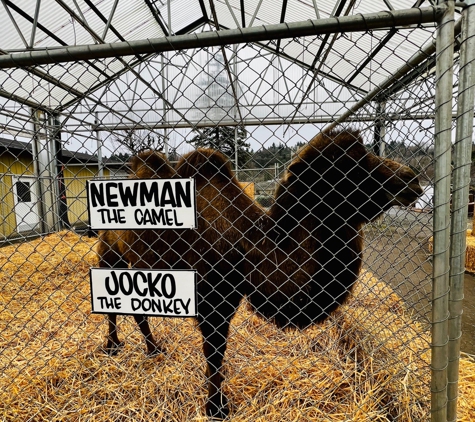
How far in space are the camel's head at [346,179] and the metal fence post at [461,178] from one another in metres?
0.50

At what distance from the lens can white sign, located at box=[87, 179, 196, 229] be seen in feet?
5.70

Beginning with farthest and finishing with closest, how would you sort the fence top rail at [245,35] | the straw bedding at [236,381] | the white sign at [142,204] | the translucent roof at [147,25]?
1. the translucent roof at [147,25]
2. the straw bedding at [236,381]
3. the white sign at [142,204]
4. the fence top rail at [245,35]

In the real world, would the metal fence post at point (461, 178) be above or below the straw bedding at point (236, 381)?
above

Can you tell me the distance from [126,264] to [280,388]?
1.99m

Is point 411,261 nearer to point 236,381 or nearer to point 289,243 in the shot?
point 289,243

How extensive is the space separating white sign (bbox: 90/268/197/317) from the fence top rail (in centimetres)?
122

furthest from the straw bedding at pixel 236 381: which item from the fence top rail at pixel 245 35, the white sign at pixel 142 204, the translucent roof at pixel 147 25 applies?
the translucent roof at pixel 147 25

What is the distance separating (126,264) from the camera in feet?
11.0

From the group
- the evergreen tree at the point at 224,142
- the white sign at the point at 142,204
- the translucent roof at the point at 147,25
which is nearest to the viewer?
the white sign at the point at 142,204

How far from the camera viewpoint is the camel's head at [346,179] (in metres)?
2.06

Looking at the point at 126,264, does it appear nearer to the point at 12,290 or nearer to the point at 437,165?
the point at 437,165

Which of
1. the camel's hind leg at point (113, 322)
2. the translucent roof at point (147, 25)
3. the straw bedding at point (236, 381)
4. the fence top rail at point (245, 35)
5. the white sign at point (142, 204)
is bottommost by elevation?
the straw bedding at point (236, 381)

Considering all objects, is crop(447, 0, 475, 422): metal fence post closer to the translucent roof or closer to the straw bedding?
the straw bedding

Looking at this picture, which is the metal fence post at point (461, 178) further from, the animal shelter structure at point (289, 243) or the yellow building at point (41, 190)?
the yellow building at point (41, 190)
